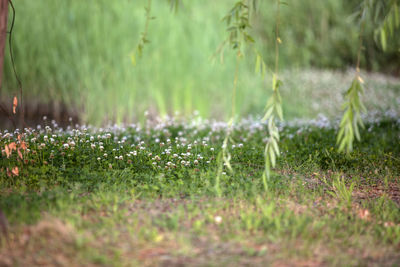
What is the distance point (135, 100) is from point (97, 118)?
87 centimetres


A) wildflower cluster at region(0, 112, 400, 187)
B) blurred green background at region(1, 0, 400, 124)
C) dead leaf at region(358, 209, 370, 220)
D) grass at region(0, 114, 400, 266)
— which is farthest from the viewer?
blurred green background at region(1, 0, 400, 124)

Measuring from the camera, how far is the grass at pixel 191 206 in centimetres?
283

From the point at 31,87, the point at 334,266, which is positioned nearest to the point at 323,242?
the point at 334,266

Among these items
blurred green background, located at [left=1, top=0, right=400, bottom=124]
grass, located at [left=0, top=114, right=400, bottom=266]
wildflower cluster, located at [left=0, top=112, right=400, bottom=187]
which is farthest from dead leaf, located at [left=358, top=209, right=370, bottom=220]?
blurred green background, located at [left=1, top=0, right=400, bottom=124]

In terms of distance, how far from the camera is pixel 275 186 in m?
4.06

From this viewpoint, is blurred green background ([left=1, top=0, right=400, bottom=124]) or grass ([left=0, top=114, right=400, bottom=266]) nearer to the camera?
grass ([left=0, top=114, right=400, bottom=266])

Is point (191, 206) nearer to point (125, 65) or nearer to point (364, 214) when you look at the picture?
point (364, 214)

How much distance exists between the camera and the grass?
2.83m

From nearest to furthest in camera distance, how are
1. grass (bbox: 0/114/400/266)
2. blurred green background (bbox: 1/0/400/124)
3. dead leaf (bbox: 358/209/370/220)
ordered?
grass (bbox: 0/114/400/266) → dead leaf (bbox: 358/209/370/220) → blurred green background (bbox: 1/0/400/124)

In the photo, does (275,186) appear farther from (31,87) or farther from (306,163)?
(31,87)

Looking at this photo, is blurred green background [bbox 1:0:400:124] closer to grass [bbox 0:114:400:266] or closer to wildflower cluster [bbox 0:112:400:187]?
wildflower cluster [bbox 0:112:400:187]

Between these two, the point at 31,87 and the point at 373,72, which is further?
the point at 373,72

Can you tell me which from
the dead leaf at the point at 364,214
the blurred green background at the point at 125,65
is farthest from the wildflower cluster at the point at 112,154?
the blurred green background at the point at 125,65

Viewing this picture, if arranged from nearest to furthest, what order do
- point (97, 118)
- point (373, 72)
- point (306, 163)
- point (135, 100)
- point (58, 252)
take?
point (58, 252)
point (306, 163)
point (97, 118)
point (135, 100)
point (373, 72)
